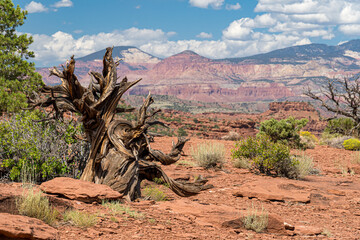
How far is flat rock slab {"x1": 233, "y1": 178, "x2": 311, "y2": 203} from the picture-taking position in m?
8.63

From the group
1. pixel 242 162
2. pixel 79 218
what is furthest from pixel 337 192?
pixel 79 218

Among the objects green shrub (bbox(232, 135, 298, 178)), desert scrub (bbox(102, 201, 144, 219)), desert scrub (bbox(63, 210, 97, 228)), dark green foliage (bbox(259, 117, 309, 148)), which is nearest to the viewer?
desert scrub (bbox(63, 210, 97, 228))

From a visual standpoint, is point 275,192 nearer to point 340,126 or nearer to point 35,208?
point 35,208

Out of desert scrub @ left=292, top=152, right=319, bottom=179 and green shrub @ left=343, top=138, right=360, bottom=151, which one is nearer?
desert scrub @ left=292, top=152, right=319, bottom=179

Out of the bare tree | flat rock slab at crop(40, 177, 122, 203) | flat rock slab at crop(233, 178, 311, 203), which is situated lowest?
flat rock slab at crop(233, 178, 311, 203)

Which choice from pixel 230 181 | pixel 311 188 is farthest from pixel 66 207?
pixel 311 188

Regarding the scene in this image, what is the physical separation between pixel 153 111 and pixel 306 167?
7.35 metres

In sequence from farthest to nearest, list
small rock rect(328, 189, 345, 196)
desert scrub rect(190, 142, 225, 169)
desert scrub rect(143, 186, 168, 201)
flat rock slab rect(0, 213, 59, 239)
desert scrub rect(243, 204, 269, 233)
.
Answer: desert scrub rect(190, 142, 225, 169) < small rock rect(328, 189, 345, 196) < desert scrub rect(143, 186, 168, 201) < desert scrub rect(243, 204, 269, 233) < flat rock slab rect(0, 213, 59, 239)

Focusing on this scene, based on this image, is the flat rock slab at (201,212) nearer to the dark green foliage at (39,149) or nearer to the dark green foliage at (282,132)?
the dark green foliage at (39,149)

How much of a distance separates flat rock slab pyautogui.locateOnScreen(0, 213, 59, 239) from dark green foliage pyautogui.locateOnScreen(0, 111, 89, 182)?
2.65 meters

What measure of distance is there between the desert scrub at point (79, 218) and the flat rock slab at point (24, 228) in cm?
48

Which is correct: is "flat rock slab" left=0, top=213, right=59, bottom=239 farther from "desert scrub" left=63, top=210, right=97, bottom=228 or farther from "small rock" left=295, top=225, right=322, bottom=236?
"small rock" left=295, top=225, right=322, bottom=236

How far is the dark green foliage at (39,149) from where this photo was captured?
7020mm

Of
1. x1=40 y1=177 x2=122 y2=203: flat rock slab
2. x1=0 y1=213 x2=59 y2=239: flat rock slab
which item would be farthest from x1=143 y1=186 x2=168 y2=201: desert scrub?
x1=0 y1=213 x2=59 y2=239: flat rock slab
